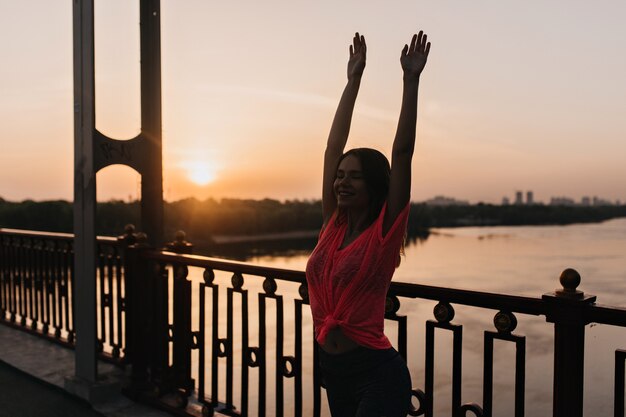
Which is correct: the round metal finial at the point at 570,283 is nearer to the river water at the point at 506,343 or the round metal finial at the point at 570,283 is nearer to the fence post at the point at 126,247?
the river water at the point at 506,343

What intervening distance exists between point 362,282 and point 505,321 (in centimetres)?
66

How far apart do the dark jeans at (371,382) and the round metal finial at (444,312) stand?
1.54ft


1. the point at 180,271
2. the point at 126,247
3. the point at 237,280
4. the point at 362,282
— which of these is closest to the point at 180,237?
the point at 180,271

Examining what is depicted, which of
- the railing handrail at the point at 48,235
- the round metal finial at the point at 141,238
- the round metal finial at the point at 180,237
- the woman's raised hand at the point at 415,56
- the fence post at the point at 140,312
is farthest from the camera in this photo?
the railing handrail at the point at 48,235

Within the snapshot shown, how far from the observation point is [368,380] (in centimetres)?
155

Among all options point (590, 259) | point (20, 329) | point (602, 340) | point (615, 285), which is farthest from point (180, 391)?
point (590, 259)

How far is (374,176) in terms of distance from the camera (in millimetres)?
1574

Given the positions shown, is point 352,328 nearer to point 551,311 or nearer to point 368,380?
point 368,380

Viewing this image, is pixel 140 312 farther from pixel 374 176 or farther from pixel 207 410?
pixel 374 176

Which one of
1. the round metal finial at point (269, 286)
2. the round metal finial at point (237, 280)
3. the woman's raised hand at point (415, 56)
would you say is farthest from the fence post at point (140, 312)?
the woman's raised hand at point (415, 56)

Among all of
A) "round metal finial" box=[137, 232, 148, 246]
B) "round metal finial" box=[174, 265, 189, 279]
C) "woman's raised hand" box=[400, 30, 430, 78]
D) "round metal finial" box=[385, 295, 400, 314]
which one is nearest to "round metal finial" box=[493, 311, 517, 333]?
"round metal finial" box=[385, 295, 400, 314]

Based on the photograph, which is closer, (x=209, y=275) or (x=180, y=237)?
(x=209, y=275)

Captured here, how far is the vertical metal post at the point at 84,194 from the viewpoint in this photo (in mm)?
3211

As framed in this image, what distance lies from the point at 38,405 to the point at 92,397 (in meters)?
0.35
